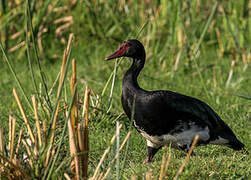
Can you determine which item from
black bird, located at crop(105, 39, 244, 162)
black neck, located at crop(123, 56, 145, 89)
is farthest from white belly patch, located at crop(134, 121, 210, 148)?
black neck, located at crop(123, 56, 145, 89)

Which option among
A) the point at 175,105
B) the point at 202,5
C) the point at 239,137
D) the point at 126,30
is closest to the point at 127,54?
the point at 175,105

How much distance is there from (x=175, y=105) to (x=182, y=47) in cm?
266

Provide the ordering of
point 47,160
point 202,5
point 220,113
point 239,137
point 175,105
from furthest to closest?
point 202,5, point 220,113, point 239,137, point 175,105, point 47,160

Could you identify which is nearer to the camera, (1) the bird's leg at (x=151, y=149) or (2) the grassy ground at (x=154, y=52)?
(1) the bird's leg at (x=151, y=149)

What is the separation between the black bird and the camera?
10.6ft

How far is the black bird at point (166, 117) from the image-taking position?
3.25 m

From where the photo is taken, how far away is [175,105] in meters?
3.34

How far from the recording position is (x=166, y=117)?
10.7ft

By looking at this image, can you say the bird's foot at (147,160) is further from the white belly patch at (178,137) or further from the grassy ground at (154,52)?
the grassy ground at (154,52)

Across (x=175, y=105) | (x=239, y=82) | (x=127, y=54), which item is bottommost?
(x=239, y=82)

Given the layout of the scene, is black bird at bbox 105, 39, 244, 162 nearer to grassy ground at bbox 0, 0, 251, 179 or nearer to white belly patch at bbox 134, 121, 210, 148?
white belly patch at bbox 134, 121, 210, 148

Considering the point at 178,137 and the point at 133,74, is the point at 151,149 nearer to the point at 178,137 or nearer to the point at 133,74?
the point at 178,137

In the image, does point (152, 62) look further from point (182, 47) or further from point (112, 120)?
point (112, 120)

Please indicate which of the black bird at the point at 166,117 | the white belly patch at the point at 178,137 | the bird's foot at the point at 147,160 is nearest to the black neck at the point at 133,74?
the black bird at the point at 166,117
